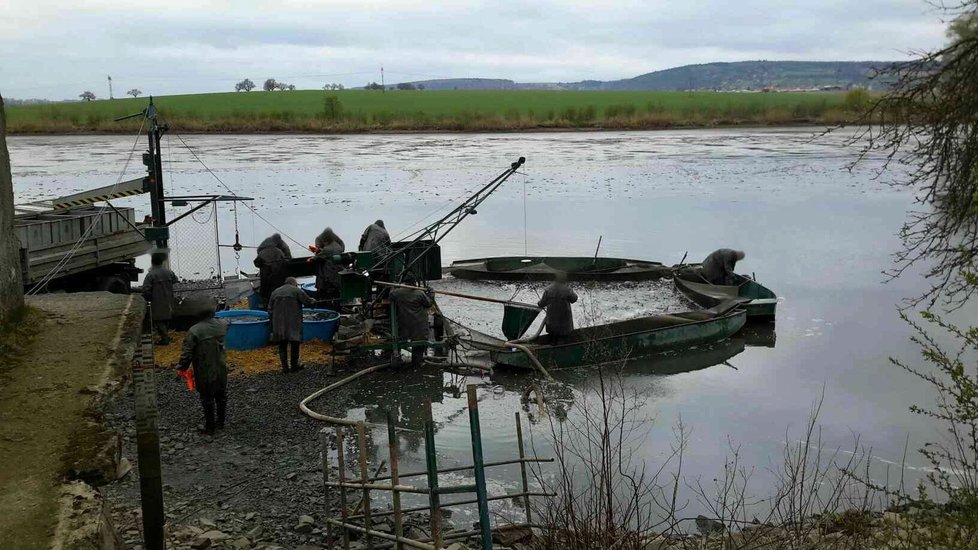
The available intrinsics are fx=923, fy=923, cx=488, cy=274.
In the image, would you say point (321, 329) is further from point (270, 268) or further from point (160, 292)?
point (160, 292)

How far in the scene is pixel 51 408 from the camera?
17.2ft

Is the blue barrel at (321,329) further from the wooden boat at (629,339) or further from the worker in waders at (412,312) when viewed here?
the wooden boat at (629,339)

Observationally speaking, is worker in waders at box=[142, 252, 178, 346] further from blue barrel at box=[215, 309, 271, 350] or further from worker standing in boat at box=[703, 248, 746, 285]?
worker standing in boat at box=[703, 248, 746, 285]

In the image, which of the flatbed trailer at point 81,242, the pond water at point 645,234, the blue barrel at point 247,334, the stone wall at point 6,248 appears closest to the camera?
the stone wall at point 6,248

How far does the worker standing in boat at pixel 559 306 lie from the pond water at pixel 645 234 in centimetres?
73

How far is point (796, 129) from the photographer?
213 ft

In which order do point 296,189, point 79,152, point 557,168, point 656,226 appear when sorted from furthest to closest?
point 79,152
point 557,168
point 296,189
point 656,226

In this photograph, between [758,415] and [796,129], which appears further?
[796,129]

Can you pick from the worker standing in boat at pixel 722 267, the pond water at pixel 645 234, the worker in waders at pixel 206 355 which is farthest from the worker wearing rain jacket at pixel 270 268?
the worker standing in boat at pixel 722 267

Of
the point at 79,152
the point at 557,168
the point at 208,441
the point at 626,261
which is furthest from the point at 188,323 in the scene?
the point at 79,152

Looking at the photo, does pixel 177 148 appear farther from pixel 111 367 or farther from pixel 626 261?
pixel 111 367

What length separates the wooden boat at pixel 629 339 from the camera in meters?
13.3

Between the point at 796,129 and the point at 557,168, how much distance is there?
3028 cm

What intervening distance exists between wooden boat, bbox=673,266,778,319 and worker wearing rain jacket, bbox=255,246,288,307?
26.3 feet
